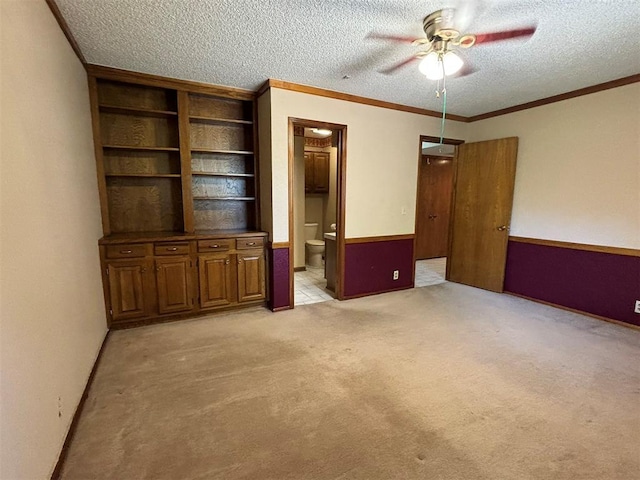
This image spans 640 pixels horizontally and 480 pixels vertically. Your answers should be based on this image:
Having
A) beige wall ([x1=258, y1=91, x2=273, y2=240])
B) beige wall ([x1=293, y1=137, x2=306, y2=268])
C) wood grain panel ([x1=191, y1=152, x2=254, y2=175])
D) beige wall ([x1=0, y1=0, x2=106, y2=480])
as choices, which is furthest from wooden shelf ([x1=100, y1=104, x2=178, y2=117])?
beige wall ([x1=293, y1=137, x2=306, y2=268])

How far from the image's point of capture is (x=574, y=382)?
213 cm

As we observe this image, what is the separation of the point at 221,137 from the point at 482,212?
3541 millimetres

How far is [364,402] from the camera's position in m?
1.92

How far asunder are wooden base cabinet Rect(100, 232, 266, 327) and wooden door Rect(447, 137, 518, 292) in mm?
2939

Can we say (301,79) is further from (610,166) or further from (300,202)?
(610,166)

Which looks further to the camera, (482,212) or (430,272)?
(430,272)

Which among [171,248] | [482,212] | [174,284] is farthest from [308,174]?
[174,284]

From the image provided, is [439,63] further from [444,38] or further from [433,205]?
[433,205]

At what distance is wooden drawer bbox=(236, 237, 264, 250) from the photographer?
128 inches

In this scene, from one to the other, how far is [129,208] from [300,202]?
2492mm

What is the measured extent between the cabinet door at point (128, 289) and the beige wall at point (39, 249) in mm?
477

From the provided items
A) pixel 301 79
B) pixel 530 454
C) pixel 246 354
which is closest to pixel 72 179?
pixel 246 354

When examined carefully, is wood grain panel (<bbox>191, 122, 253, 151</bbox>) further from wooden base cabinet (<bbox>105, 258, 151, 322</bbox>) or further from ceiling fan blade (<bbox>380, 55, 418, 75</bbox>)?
ceiling fan blade (<bbox>380, 55, 418, 75</bbox>)

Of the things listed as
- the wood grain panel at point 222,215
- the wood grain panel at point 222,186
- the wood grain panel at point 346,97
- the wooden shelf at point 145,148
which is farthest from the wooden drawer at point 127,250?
the wood grain panel at point 346,97
